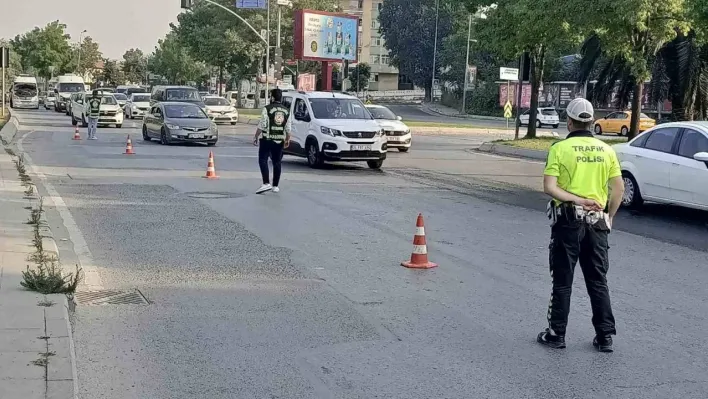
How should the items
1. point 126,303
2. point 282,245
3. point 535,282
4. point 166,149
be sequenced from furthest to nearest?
point 166,149 < point 282,245 < point 535,282 < point 126,303

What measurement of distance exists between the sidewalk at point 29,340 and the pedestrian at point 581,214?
3334 mm

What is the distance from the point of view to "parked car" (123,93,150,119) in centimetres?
4788

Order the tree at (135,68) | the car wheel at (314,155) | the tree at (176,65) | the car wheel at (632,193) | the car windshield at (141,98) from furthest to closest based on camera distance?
the tree at (135,68) → the tree at (176,65) → the car windshield at (141,98) → the car wheel at (314,155) → the car wheel at (632,193)

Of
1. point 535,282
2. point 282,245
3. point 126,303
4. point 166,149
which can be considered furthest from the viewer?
point 166,149

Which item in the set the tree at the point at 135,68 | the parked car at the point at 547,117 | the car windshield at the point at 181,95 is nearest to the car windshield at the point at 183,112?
the car windshield at the point at 181,95

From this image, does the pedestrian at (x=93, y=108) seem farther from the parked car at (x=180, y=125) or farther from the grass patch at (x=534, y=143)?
the grass patch at (x=534, y=143)

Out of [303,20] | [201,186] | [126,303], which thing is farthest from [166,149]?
[303,20]

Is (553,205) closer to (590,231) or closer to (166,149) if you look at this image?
(590,231)

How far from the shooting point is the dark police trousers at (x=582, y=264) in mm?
6145

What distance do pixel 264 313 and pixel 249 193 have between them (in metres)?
8.19

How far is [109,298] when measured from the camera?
298 inches

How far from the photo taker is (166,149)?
25.5m

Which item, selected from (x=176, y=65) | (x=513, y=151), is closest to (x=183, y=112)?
(x=513, y=151)

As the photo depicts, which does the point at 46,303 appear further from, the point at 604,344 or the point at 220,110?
the point at 220,110
